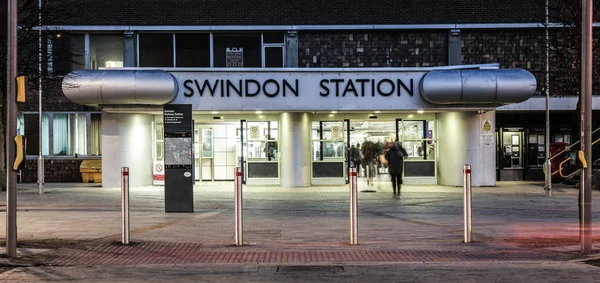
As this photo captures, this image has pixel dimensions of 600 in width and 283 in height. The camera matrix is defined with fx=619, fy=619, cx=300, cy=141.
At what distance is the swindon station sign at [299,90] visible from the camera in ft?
71.3

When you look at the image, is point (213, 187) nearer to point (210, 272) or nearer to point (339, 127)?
point (339, 127)

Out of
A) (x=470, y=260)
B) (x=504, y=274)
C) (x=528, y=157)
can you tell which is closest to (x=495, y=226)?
(x=470, y=260)

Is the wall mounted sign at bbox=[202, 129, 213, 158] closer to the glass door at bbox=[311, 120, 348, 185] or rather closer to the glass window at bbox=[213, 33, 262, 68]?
the glass window at bbox=[213, 33, 262, 68]

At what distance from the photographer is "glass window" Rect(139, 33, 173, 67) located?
2633 centimetres

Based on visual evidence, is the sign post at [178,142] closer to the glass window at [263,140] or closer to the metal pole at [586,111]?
the metal pole at [586,111]

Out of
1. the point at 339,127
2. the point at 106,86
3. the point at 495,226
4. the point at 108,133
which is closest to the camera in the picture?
the point at 495,226

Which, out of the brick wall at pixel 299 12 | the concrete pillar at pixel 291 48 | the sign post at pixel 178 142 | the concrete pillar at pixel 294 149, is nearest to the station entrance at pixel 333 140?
the concrete pillar at pixel 294 149

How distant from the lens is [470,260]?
9.40 metres

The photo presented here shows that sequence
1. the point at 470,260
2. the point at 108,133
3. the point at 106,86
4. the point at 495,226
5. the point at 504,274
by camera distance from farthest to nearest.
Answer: the point at 108,133 → the point at 106,86 → the point at 495,226 → the point at 470,260 → the point at 504,274

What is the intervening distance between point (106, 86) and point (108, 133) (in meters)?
2.53

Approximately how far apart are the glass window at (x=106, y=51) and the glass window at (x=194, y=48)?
2558 mm

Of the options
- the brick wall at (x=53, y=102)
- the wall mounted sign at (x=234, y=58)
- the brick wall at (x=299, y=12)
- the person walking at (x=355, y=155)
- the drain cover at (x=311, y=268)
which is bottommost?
the drain cover at (x=311, y=268)

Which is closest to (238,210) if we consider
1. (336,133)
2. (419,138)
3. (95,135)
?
(336,133)

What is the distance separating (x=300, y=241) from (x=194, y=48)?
1687cm
